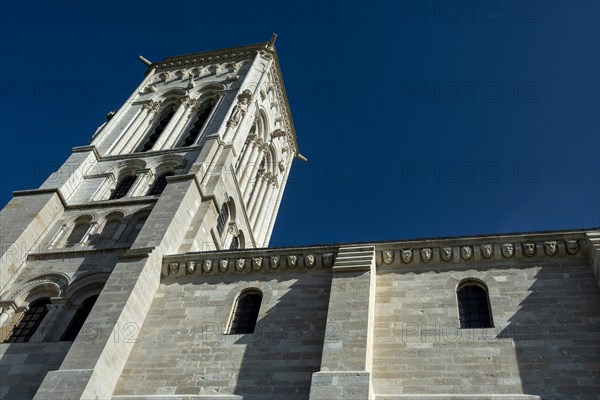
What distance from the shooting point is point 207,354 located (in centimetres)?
1353

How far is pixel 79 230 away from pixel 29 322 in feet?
14.2

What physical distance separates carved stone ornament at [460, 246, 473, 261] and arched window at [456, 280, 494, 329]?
25.8 inches

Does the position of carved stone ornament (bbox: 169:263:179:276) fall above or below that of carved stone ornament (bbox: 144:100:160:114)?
below

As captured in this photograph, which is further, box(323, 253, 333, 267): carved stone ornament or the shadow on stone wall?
box(323, 253, 333, 267): carved stone ornament

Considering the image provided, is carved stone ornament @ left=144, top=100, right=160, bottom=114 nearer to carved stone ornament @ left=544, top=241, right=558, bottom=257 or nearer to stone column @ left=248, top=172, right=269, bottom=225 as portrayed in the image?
stone column @ left=248, top=172, right=269, bottom=225

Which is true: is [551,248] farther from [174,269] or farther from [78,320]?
[78,320]

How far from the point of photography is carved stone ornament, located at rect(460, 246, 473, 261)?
1437 centimetres

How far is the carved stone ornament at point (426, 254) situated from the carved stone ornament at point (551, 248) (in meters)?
2.82

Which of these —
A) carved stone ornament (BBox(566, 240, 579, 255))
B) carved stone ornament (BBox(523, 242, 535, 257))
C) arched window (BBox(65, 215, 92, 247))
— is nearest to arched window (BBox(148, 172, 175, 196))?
arched window (BBox(65, 215, 92, 247))

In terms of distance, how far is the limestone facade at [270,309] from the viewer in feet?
39.1

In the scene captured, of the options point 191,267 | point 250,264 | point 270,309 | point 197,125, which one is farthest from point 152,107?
point 270,309

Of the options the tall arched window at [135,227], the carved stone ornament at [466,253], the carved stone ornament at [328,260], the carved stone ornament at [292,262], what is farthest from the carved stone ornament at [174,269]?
the carved stone ornament at [466,253]

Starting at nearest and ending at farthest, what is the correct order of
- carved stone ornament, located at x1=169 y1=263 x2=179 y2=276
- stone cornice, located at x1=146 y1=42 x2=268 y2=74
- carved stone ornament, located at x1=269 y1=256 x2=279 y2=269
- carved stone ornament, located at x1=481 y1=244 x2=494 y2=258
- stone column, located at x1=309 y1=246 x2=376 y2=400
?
stone column, located at x1=309 y1=246 x2=376 y2=400
carved stone ornament, located at x1=481 y1=244 x2=494 y2=258
carved stone ornament, located at x1=269 y1=256 x2=279 y2=269
carved stone ornament, located at x1=169 y1=263 x2=179 y2=276
stone cornice, located at x1=146 y1=42 x2=268 y2=74

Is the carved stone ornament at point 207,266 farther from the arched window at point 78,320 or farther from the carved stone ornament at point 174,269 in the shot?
the arched window at point 78,320
